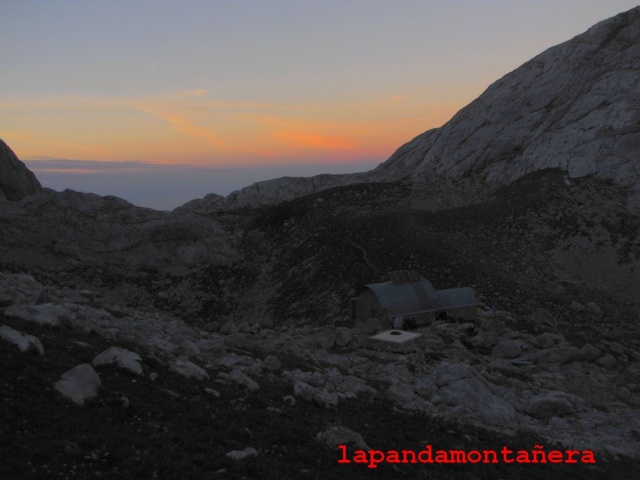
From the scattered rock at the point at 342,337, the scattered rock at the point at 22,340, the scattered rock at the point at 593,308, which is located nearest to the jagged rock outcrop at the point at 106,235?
the scattered rock at the point at 342,337

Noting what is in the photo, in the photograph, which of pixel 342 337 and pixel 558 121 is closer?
pixel 342 337

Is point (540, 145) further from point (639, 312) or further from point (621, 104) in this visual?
point (639, 312)

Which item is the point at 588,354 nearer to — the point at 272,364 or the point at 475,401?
the point at 475,401

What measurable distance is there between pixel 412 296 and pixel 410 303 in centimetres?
56

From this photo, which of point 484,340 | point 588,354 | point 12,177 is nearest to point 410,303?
point 484,340

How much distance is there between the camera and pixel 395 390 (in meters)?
20.5

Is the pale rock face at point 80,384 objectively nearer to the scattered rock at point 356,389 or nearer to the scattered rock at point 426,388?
the scattered rock at point 356,389

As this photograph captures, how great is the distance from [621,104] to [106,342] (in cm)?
6581

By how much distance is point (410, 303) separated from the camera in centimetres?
3450

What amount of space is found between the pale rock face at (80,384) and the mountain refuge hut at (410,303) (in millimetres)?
22292

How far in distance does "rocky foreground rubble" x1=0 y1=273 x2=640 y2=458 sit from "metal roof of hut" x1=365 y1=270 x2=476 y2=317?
278 cm

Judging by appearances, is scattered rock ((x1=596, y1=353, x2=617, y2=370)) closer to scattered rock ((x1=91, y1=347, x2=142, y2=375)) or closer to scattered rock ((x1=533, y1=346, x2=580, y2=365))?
scattered rock ((x1=533, y1=346, x2=580, y2=365))

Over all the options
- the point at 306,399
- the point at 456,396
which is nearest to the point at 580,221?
the point at 456,396

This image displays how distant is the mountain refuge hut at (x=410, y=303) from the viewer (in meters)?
33.9
